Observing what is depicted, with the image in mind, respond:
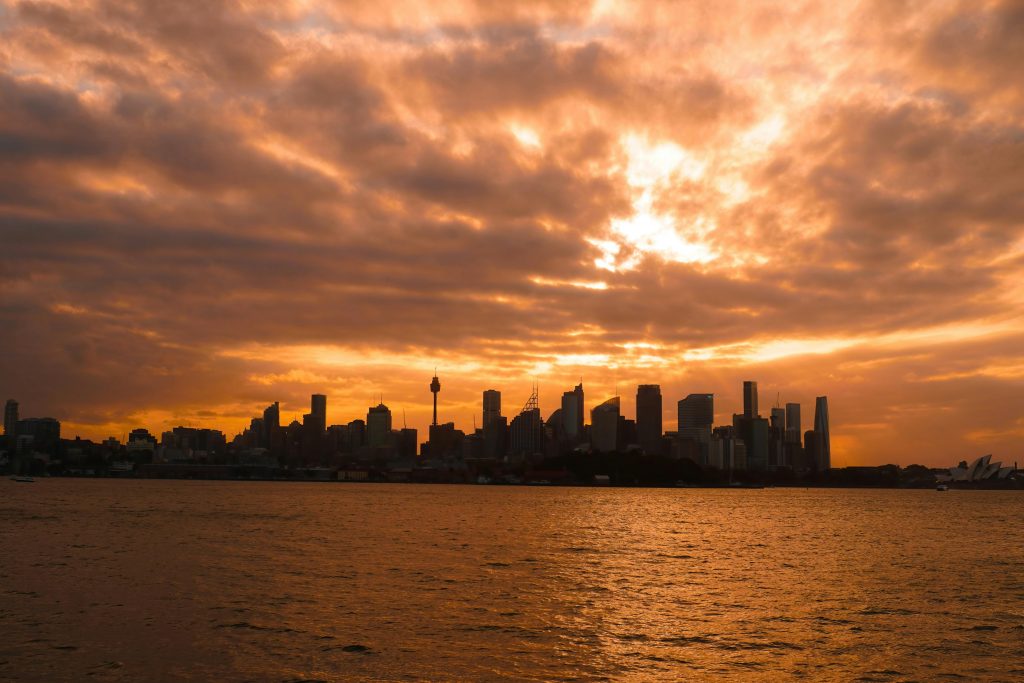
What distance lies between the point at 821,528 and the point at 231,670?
133638 mm

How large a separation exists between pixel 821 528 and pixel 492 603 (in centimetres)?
11118

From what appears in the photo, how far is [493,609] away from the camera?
5594 centimetres

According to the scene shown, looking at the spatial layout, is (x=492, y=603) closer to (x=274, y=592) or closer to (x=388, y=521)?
(x=274, y=592)

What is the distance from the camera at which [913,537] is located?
13325cm

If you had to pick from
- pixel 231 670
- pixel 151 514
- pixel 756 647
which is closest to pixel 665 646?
pixel 756 647

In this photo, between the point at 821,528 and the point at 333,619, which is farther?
the point at 821,528

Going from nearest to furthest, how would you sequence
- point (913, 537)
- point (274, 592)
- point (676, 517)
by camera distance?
point (274, 592) → point (913, 537) → point (676, 517)

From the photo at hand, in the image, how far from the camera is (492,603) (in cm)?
5841

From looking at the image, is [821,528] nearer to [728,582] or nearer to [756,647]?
[728,582]

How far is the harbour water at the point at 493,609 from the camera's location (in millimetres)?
40719

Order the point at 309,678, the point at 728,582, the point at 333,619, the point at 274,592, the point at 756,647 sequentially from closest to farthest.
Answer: the point at 309,678
the point at 756,647
the point at 333,619
the point at 274,592
the point at 728,582

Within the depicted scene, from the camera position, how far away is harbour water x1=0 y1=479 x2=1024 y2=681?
40719 millimetres

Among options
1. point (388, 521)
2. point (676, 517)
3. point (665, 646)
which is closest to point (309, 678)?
point (665, 646)

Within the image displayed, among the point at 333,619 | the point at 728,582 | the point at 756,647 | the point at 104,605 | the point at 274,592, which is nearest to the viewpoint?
the point at 756,647
